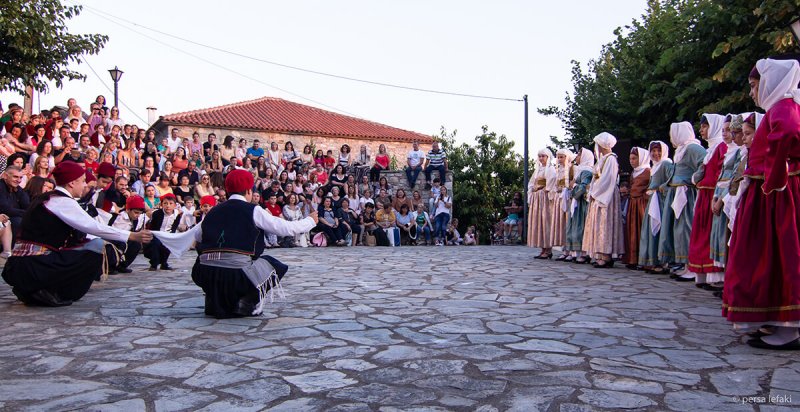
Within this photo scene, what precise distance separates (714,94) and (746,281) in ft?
37.0

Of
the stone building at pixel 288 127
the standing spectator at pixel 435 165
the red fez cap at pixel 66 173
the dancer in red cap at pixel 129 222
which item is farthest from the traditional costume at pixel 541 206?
the stone building at pixel 288 127

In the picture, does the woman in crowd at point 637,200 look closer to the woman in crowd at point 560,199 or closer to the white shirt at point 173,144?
the woman in crowd at point 560,199

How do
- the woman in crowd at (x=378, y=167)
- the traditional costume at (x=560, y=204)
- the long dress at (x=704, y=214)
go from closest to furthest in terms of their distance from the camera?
the long dress at (x=704, y=214), the traditional costume at (x=560, y=204), the woman in crowd at (x=378, y=167)

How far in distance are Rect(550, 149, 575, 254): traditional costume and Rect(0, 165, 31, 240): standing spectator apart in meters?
8.77

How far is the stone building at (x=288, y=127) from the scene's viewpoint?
2938cm

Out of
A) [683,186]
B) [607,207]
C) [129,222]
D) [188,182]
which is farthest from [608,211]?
[188,182]

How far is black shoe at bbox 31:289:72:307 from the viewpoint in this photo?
5.84 metres

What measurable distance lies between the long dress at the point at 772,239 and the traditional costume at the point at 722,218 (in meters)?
2.11

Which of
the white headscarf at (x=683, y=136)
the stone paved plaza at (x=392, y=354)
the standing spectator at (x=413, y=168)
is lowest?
the stone paved plaza at (x=392, y=354)

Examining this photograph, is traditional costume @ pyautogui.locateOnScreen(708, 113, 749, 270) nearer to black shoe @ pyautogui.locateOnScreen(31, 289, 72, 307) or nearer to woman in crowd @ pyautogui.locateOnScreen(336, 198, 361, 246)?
black shoe @ pyautogui.locateOnScreen(31, 289, 72, 307)

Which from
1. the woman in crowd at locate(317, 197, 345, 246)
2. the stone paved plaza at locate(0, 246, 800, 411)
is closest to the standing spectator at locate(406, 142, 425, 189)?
the woman in crowd at locate(317, 197, 345, 246)

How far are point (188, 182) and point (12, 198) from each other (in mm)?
5709

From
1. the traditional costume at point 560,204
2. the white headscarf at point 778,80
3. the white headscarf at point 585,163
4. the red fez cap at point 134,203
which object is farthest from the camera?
the traditional costume at point 560,204

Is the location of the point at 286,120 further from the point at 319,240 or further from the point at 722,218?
the point at 722,218
